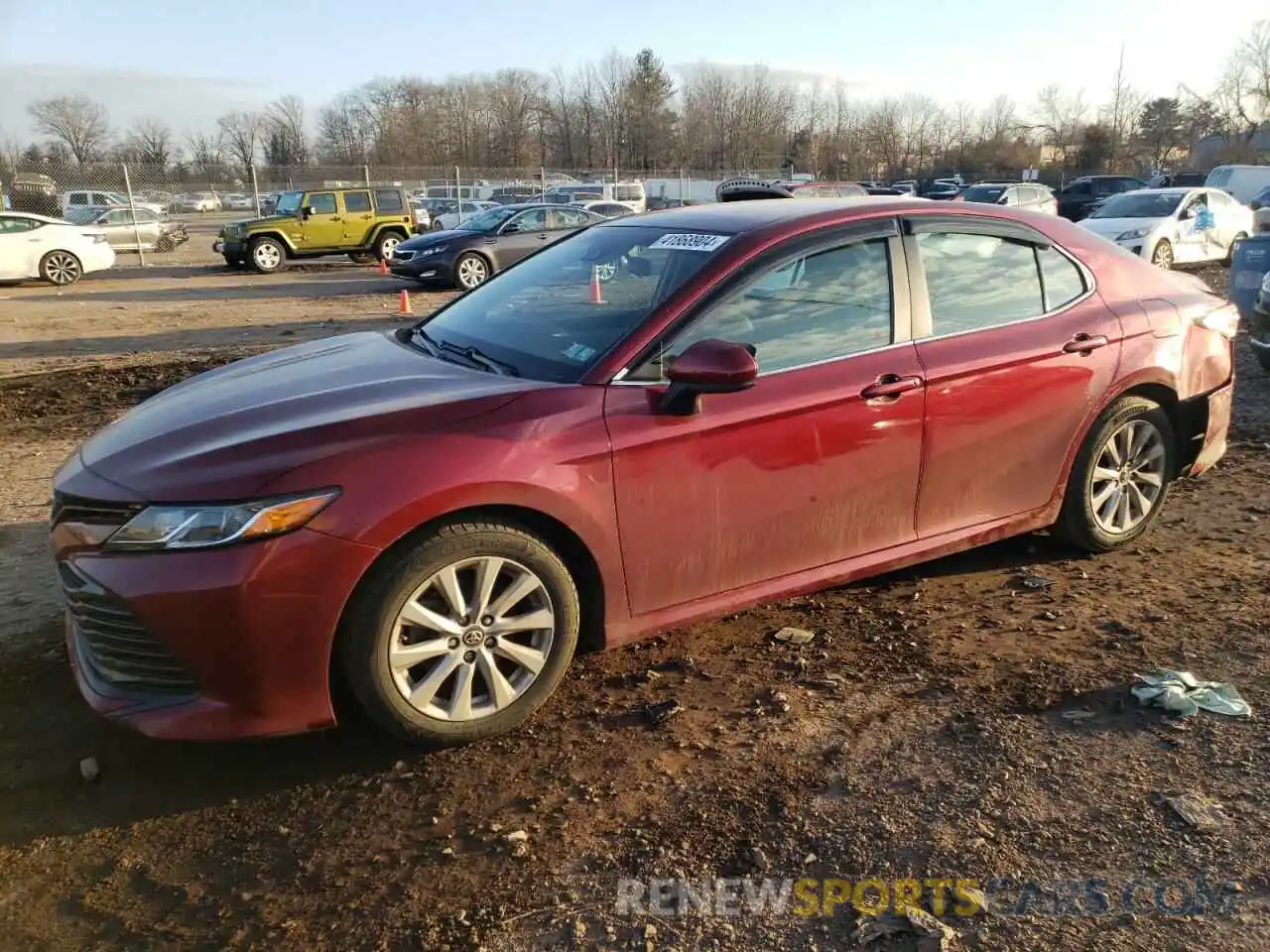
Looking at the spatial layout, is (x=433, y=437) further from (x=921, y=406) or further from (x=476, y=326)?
(x=921, y=406)

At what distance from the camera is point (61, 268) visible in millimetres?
18891

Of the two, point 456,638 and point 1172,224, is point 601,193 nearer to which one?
point 1172,224

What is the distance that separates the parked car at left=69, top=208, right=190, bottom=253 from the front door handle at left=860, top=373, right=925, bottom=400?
991 inches

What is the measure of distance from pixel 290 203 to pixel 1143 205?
727 inches

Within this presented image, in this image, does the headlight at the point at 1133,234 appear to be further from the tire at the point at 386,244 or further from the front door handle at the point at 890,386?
the tire at the point at 386,244

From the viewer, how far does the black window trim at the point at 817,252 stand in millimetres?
3256

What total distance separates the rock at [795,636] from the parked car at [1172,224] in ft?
48.5

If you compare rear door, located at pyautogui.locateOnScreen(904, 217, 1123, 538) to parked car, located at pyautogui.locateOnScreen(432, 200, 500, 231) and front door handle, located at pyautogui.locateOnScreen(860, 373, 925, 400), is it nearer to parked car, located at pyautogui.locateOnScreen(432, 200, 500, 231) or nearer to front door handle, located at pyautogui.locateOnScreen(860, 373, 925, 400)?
front door handle, located at pyautogui.locateOnScreen(860, 373, 925, 400)

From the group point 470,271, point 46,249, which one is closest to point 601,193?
point 470,271

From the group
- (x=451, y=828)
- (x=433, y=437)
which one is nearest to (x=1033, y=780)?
(x=451, y=828)

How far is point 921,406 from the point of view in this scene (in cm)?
362

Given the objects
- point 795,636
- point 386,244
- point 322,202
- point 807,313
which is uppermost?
point 322,202

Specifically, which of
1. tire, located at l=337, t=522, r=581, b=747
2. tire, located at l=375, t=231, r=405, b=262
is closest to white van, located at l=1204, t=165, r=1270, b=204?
tire, located at l=375, t=231, r=405, b=262

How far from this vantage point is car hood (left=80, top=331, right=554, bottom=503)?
2.72 meters
